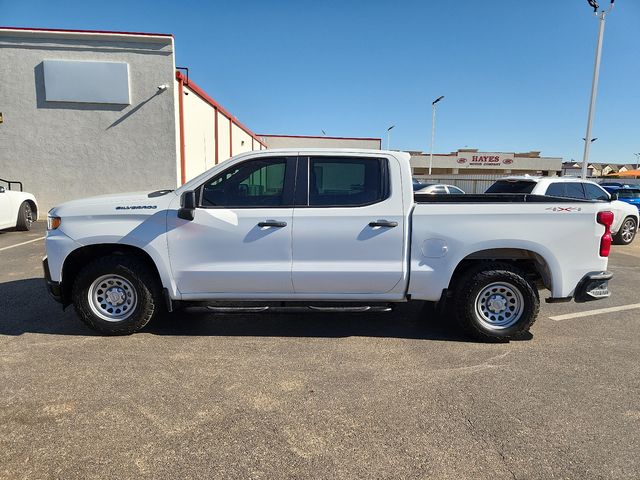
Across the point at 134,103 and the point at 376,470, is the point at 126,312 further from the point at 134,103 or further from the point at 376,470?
the point at 134,103

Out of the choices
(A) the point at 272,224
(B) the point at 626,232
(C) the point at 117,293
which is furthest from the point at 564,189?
(C) the point at 117,293

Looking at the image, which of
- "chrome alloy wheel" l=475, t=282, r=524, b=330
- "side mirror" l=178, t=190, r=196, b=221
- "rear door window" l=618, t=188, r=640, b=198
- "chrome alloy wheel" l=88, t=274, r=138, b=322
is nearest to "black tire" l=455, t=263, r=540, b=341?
"chrome alloy wheel" l=475, t=282, r=524, b=330

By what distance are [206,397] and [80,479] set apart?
101 cm

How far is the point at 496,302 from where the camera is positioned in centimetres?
437

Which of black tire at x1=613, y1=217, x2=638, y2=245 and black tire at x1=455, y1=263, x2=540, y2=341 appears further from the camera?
black tire at x1=613, y1=217, x2=638, y2=245

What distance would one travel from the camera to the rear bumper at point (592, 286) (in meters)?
4.23

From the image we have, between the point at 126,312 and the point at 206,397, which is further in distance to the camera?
the point at 126,312

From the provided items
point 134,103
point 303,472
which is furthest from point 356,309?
point 134,103

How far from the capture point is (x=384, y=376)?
3.62 m

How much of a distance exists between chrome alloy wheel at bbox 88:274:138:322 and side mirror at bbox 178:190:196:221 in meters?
0.94

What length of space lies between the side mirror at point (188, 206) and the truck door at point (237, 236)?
0.06 meters

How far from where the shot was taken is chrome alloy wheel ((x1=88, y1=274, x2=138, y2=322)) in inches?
170

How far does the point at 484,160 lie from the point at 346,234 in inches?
2765

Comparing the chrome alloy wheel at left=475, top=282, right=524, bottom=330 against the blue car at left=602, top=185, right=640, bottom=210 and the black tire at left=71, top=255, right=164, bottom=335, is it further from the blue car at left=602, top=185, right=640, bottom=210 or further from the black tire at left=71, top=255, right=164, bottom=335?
the blue car at left=602, top=185, right=640, bottom=210
